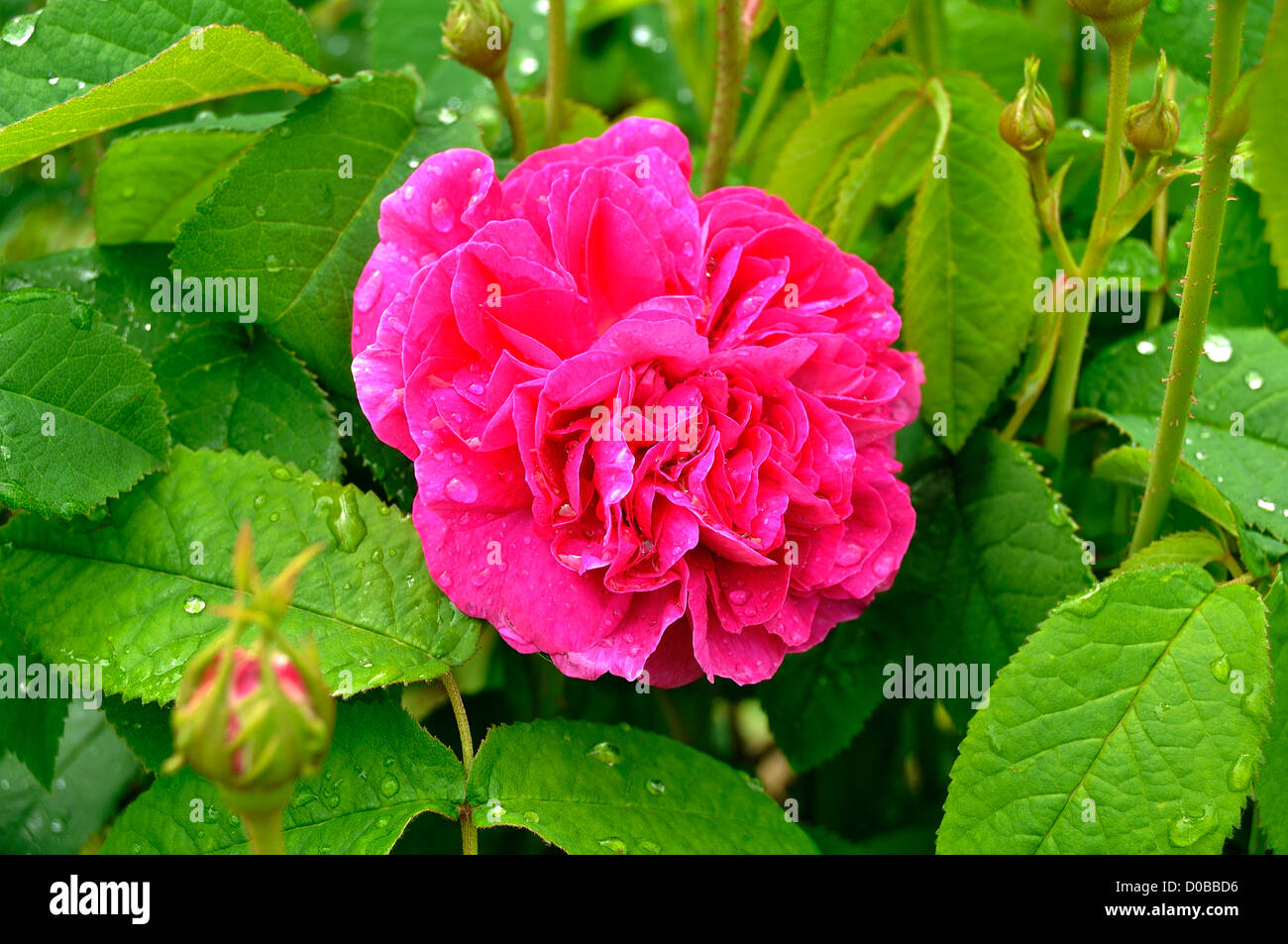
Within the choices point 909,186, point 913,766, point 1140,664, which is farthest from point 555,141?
point 913,766

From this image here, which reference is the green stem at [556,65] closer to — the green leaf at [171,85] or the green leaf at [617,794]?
the green leaf at [171,85]

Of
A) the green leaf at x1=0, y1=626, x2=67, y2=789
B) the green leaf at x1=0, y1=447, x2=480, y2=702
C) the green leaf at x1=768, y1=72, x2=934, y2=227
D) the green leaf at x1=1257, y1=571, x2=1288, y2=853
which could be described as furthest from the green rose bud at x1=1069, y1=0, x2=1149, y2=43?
the green leaf at x1=0, y1=626, x2=67, y2=789

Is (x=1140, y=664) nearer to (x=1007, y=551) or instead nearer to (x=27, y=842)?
(x=1007, y=551)

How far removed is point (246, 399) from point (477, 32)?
0.31m

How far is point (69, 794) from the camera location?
86 centimetres

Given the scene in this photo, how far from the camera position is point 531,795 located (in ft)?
2.15

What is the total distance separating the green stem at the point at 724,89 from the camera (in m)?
0.81

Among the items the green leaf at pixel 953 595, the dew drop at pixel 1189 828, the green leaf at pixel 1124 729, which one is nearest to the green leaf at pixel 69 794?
the green leaf at pixel 953 595

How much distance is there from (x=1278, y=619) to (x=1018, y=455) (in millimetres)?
205

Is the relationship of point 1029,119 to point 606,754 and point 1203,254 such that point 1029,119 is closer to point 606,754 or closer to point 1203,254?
point 1203,254

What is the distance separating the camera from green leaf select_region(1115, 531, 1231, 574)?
2.33 feet

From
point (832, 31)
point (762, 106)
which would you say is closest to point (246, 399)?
point (832, 31)
